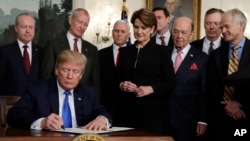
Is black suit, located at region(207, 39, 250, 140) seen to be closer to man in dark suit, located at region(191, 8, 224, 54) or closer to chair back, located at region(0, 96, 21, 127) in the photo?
man in dark suit, located at region(191, 8, 224, 54)

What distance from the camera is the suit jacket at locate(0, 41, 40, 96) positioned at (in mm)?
5086

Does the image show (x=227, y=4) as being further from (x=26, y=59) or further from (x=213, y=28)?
(x=26, y=59)

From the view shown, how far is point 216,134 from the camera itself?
4.30 metres

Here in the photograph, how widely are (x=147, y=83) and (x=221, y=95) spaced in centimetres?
69

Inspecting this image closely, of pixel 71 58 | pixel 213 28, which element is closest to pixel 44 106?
pixel 71 58

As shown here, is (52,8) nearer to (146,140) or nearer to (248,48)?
(248,48)

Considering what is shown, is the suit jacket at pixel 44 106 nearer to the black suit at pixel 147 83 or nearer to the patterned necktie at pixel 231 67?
the black suit at pixel 147 83

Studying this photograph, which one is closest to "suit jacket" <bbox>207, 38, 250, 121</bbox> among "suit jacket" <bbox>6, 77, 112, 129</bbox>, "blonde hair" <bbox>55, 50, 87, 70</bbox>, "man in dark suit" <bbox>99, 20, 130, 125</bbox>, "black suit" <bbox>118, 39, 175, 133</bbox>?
"black suit" <bbox>118, 39, 175, 133</bbox>

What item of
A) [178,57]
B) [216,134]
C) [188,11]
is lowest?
[216,134]

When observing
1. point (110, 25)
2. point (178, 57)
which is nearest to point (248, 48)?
point (178, 57)

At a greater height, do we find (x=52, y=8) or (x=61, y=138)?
(x=52, y=8)

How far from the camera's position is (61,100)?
3240 millimetres

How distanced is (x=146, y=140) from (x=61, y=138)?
47 centimetres

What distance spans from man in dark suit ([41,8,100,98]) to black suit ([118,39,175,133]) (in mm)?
834
